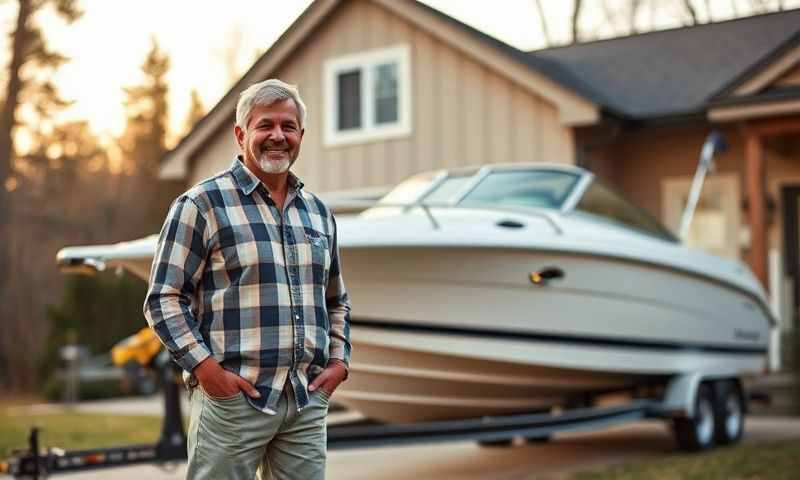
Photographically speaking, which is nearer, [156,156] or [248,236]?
[248,236]

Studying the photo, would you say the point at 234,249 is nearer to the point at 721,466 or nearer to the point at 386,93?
the point at 721,466

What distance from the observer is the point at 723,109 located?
1148cm

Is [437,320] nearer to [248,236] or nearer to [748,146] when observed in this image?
[248,236]

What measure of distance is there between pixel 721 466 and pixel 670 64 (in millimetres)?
7381

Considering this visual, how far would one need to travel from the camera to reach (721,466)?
782cm

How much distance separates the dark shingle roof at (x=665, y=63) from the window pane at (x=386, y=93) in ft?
3.42

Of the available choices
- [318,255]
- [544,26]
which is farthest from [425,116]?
[318,255]

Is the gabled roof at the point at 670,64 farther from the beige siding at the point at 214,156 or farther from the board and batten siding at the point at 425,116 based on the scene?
the beige siding at the point at 214,156

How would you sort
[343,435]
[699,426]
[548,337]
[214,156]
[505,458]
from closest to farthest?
1. [343,435]
2. [548,337]
3. [699,426]
4. [505,458]
5. [214,156]

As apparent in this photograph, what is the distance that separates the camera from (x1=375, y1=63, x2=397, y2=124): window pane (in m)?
14.1

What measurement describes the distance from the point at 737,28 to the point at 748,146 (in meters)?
3.38

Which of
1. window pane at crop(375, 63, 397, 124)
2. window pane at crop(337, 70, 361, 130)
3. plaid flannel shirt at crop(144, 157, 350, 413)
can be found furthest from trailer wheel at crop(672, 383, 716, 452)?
window pane at crop(337, 70, 361, 130)

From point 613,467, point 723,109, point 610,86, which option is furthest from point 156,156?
point 613,467

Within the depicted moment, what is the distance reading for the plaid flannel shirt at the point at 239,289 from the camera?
A: 3168 millimetres
